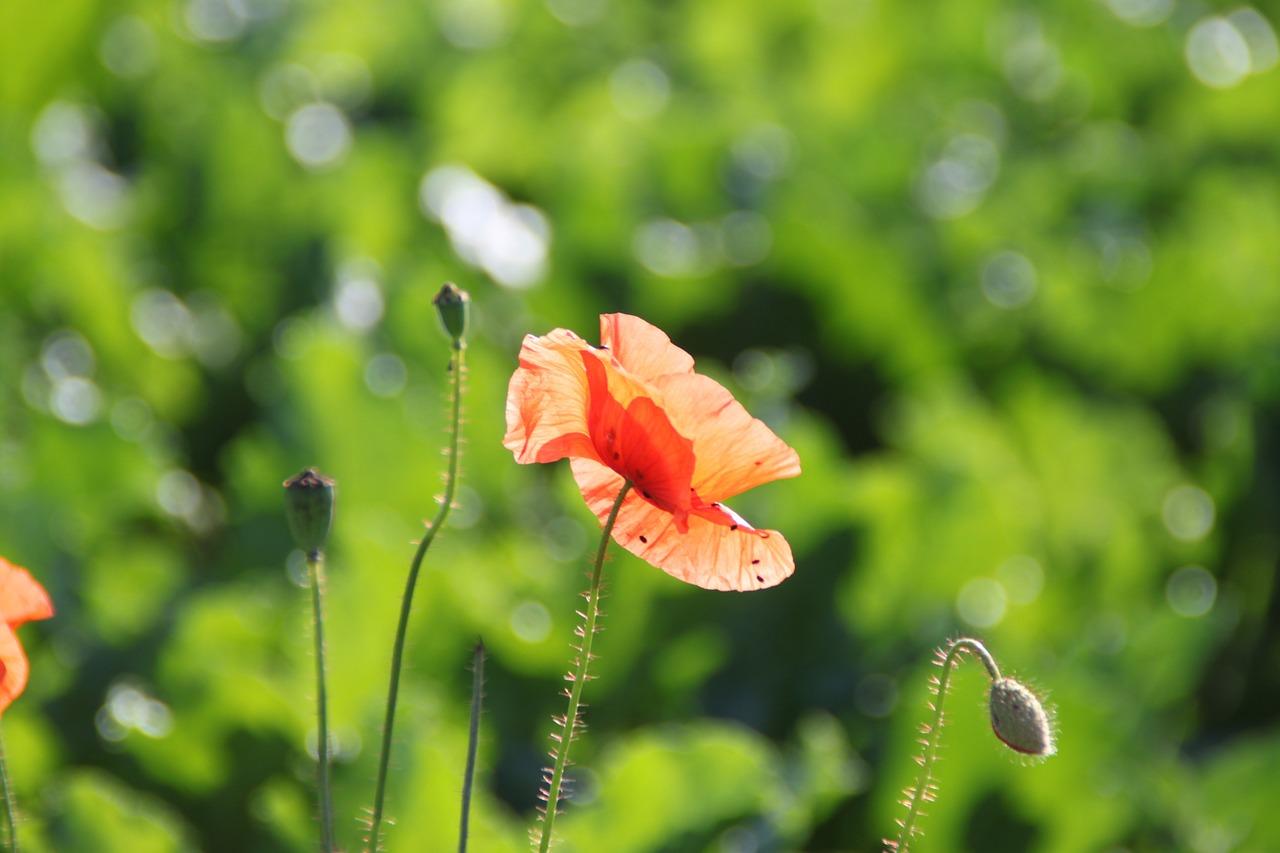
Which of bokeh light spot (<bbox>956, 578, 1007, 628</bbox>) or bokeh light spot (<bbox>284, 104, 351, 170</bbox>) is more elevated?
bokeh light spot (<bbox>284, 104, 351, 170</bbox>)

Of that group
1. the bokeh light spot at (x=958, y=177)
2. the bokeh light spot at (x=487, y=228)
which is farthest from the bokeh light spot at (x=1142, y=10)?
the bokeh light spot at (x=487, y=228)

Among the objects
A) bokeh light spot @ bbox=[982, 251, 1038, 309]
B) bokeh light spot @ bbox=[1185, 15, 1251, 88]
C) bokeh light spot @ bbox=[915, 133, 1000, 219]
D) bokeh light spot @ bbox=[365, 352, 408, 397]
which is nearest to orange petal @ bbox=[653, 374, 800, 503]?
bokeh light spot @ bbox=[365, 352, 408, 397]

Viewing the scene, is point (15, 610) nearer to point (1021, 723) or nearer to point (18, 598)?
point (18, 598)

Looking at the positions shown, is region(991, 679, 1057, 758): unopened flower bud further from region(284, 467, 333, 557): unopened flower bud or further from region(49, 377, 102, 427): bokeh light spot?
region(49, 377, 102, 427): bokeh light spot

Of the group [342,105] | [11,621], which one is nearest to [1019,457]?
[342,105]

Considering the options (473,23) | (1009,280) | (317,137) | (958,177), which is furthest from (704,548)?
→ (473,23)

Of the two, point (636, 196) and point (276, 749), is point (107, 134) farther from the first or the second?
point (276, 749)
